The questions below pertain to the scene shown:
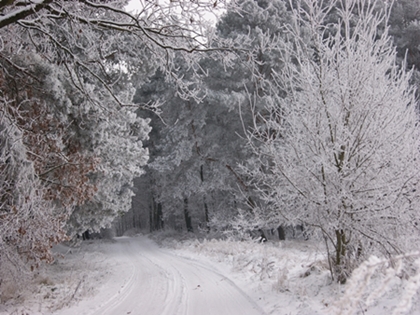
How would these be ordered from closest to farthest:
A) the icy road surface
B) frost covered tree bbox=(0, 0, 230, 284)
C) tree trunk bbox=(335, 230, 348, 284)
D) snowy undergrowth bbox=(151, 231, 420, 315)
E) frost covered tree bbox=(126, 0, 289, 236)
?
1. snowy undergrowth bbox=(151, 231, 420, 315)
2. frost covered tree bbox=(0, 0, 230, 284)
3. tree trunk bbox=(335, 230, 348, 284)
4. the icy road surface
5. frost covered tree bbox=(126, 0, 289, 236)

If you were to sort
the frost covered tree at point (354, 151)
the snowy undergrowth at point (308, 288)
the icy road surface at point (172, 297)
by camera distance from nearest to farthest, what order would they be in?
the snowy undergrowth at point (308, 288) < the frost covered tree at point (354, 151) < the icy road surface at point (172, 297)

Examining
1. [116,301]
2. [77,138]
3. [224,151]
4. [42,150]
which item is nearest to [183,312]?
[116,301]

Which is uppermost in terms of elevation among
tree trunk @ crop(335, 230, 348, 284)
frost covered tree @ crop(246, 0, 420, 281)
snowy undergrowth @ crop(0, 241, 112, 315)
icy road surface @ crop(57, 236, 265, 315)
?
frost covered tree @ crop(246, 0, 420, 281)

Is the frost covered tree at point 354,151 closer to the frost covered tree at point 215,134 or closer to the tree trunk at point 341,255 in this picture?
the tree trunk at point 341,255

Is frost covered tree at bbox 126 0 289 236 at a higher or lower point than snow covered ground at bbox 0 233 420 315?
higher

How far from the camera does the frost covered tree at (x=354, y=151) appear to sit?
15.6ft

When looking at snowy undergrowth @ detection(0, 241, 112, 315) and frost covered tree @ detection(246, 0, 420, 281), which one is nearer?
frost covered tree @ detection(246, 0, 420, 281)

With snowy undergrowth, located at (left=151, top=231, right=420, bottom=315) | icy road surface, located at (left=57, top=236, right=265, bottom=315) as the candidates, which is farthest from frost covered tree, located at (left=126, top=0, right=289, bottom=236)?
snowy undergrowth, located at (left=151, top=231, right=420, bottom=315)

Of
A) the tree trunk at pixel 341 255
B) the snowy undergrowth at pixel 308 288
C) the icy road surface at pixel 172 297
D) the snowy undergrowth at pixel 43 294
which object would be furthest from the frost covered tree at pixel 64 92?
the snowy undergrowth at pixel 308 288

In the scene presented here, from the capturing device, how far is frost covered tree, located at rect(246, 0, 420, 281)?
476cm

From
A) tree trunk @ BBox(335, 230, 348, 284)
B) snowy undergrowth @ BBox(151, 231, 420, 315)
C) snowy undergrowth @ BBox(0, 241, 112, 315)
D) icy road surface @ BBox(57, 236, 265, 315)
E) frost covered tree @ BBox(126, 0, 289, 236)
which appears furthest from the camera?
frost covered tree @ BBox(126, 0, 289, 236)

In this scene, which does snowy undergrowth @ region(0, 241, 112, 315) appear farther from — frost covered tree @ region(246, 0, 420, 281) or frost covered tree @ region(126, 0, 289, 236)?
frost covered tree @ region(126, 0, 289, 236)

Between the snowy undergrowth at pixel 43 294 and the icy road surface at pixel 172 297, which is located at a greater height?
the snowy undergrowth at pixel 43 294

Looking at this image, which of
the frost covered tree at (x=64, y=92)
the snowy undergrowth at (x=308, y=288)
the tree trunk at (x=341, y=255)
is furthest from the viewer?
the tree trunk at (x=341, y=255)
